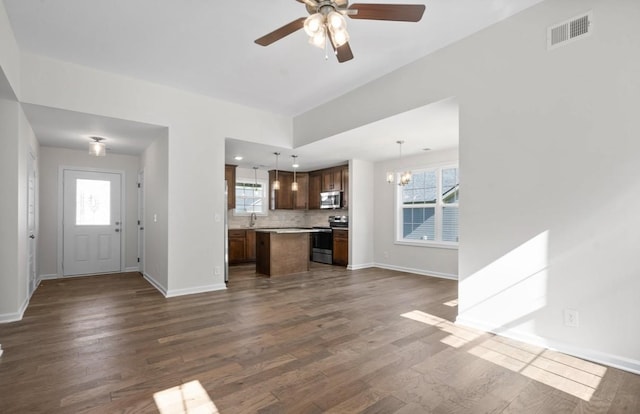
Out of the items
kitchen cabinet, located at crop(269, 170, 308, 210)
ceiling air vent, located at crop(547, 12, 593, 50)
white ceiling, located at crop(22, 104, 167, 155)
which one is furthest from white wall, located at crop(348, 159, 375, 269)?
ceiling air vent, located at crop(547, 12, 593, 50)

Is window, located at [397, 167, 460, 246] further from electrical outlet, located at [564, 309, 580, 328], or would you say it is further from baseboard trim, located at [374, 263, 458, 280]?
electrical outlet, located at [564, 309, 580, 328]

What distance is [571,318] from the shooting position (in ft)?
8.66

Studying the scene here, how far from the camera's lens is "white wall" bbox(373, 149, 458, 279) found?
19.6ft

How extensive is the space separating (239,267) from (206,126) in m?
3.58

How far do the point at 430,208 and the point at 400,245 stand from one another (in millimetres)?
Answer: 1022

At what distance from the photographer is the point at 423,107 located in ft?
12.1

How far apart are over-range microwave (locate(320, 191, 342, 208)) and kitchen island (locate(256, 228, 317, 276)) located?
137 cm

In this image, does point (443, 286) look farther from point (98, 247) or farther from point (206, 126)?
point (98, 247)

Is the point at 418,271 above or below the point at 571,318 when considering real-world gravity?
below

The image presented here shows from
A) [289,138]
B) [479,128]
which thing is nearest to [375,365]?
[479,128]

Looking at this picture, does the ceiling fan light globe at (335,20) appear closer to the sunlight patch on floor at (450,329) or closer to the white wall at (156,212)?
the sunlight patch on floor at (450,329)

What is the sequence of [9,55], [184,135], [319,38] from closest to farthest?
[319,38]
[9,55]
[184,135]

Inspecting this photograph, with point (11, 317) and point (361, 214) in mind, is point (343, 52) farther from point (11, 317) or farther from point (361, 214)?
point (361, 214)

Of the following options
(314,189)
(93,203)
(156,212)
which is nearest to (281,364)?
(156,212)
